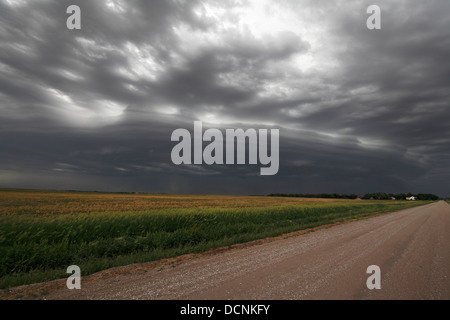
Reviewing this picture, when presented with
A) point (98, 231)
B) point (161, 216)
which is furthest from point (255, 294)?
point (161, 216)

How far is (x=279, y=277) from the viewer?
22.4ft

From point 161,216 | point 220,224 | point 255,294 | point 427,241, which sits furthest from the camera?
point 220,224

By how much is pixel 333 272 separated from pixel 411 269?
2607 mm

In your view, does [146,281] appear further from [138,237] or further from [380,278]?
[380,278]

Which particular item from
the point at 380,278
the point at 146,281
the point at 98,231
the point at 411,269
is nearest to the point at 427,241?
the point at 411,269

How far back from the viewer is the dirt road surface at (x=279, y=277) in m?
5.79

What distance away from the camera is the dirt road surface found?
19.0 feet

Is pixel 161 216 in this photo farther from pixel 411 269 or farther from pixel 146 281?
pixel 411 269

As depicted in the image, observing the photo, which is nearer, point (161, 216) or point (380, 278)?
point (380, 278)

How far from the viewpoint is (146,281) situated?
6.78 m
